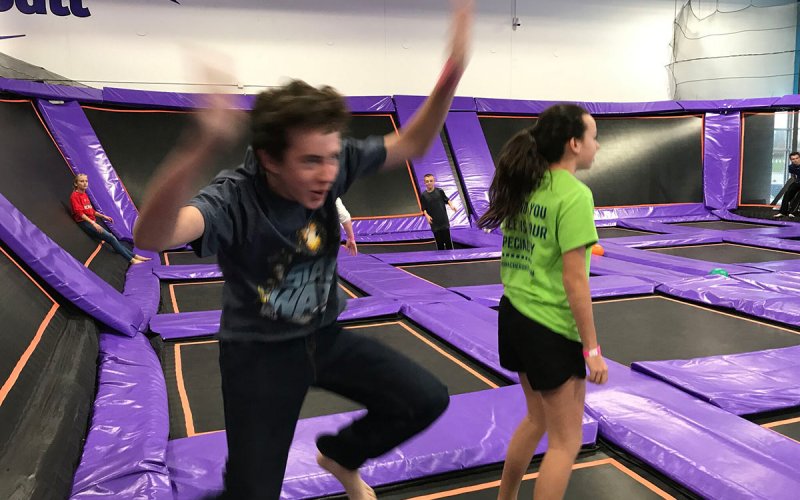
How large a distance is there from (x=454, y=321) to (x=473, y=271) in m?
1.68

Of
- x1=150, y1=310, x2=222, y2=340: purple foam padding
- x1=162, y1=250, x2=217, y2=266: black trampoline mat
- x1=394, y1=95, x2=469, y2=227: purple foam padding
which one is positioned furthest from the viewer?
x1=394, y1=95, x2=469, y2=227: purple foam padding

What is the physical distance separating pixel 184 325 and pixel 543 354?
252 cm

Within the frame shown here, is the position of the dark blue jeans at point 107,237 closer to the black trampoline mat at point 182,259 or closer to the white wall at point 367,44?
the black trampoline mat at point 182,259

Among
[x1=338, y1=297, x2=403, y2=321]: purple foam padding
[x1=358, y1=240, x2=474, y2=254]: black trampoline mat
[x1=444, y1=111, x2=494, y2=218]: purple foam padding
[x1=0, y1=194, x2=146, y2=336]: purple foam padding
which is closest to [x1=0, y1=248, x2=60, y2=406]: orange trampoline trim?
[x1=0, y1=194, x2=146, y2=336]: purple foam padding

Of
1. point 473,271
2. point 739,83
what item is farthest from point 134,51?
point 739,83

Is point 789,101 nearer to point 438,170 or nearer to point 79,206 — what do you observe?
point 438,170

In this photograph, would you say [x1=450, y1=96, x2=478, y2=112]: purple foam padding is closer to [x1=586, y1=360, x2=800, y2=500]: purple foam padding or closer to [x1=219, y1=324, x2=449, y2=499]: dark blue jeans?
[x1=586, y1=360, x2=800, y2=500]: purple foam padding

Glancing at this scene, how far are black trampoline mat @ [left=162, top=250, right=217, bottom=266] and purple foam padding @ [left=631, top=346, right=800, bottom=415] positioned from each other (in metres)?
3.81

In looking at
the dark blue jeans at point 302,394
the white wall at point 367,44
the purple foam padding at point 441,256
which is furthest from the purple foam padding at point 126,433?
the white wall at point 367,44

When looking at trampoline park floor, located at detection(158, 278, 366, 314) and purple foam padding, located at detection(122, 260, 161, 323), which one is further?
trampoline park floor, located at detection(158, 278, 366, 314)

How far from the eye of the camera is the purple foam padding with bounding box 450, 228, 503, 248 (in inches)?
247

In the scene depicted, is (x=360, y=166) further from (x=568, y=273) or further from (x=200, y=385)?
(x=200, y=385)

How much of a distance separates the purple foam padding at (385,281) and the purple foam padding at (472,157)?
8.63ft

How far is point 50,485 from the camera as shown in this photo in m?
1.61
